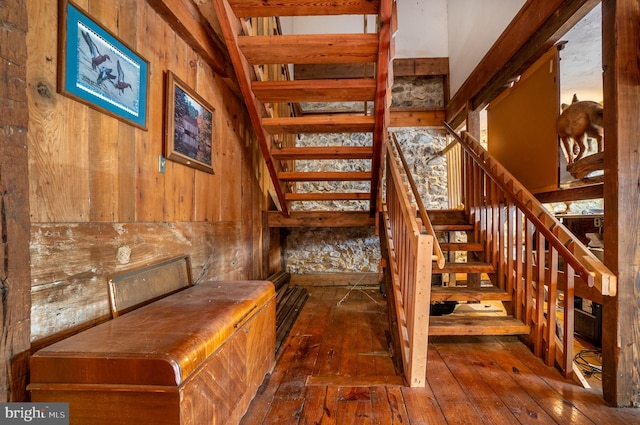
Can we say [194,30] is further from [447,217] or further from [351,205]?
[351,205]

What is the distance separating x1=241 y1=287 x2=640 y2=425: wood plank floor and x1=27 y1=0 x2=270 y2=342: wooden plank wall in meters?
0.94

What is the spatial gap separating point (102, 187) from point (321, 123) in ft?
5.37

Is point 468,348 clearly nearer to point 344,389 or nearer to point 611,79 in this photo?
point 344,389

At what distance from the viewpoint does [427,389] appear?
169cm

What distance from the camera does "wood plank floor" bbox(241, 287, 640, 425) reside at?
57.3 inches

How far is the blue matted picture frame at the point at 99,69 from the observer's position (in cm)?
102

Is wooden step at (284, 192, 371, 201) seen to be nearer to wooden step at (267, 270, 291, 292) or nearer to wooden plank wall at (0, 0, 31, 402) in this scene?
wooden step at (267, 270, 291, 292)

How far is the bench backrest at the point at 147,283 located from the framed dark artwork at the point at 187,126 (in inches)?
24.0

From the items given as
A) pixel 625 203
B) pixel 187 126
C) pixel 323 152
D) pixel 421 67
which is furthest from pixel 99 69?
pixel 421 67

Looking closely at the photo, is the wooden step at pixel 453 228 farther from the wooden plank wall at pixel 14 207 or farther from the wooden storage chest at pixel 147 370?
the wooden plank wall at pixel 14 207

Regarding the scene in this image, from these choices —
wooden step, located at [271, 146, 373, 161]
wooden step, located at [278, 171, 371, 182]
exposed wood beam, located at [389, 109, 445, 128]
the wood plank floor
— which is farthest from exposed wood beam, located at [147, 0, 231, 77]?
exposed wood beam, located at [389, 109, 445, 128]

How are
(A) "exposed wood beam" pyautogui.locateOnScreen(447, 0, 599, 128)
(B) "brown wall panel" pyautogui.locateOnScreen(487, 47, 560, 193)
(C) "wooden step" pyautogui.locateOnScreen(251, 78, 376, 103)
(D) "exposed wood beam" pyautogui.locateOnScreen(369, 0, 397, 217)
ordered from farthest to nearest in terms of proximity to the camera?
1. (B) "brown wall panel" pyautogui.locateOnScreen(487, 47, 560, 193)
2. (C) "wooden step" pyautogui.locateOnScreen(251, 78, 376, 103)
3. (A) "exposed wood beam" pyautogui.locateOnScreen(447, 0, 599, 128)
4. (D) "exposed wood beam" pyautogui.locateOnScreen(369, 0, 397, 217)

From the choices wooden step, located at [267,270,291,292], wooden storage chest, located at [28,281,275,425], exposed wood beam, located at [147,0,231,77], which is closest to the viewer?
wooden storage chest, located at [28,281,275,425]

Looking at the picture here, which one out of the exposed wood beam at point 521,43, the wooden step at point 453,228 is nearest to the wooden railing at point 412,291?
the wooden step at point 453,228
